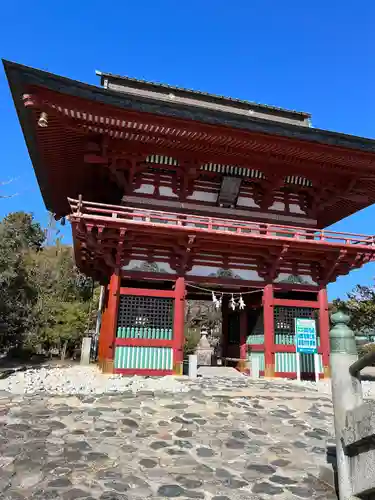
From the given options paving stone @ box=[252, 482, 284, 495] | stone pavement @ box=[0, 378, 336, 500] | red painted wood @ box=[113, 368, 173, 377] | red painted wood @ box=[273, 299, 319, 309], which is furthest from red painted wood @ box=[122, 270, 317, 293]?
paving stone @ box=[252, 482, 284, 495]

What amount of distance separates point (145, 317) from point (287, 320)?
5.45m

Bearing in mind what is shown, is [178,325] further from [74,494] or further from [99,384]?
[74,494]

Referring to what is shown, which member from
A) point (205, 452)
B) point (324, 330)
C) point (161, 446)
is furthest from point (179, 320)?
point (205, 452)

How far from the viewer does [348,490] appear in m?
5.01

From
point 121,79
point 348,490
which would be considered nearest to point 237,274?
point 348,490

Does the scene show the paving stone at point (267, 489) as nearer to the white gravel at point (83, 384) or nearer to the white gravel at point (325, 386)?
the white gravel at point (83, 384)

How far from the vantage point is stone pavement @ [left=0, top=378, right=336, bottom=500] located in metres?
5.37

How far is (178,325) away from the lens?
13.0m

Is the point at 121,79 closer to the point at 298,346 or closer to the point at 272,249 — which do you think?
the point at 272,249

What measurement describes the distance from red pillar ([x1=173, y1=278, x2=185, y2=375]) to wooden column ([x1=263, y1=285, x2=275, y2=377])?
123 inches

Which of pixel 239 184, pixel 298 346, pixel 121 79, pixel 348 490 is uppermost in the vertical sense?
pixel 121 79

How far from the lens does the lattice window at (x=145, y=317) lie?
12.9 metres

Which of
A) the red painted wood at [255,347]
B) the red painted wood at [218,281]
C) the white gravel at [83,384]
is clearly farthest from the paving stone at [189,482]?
the red painted wood at [255,347]

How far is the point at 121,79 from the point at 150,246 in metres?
10.0
